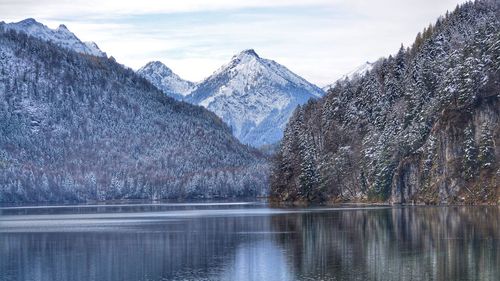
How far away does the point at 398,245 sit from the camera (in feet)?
310

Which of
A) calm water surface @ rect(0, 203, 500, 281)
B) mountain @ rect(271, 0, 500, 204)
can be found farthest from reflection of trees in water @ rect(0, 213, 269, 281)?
mountain @ rect(271, 0, 500, 204)

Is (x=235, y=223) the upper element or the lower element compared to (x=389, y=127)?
lower

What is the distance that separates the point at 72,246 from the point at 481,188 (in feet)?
257

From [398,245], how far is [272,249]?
13.1 meters

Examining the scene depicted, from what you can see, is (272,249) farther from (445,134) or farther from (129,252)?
(445,134)

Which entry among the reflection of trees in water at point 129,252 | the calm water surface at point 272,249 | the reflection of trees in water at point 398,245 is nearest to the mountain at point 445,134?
the calm water surface at point 272,249

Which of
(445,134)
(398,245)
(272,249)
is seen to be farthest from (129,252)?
(445,134)

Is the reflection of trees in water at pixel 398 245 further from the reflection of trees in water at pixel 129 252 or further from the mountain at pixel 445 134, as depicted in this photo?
the mountain at pixel 445 134

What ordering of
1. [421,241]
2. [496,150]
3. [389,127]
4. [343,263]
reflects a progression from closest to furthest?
[343,263]
[421,241]
[496,150]
[389,127]

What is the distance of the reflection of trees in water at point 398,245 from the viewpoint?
2960 inches

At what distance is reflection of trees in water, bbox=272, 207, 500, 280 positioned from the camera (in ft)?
247

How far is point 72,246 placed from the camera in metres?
107

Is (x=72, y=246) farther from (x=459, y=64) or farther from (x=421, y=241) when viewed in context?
(x=459, y=64)

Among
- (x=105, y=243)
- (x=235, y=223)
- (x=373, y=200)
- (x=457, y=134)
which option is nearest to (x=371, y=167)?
(x=373, y=200)
